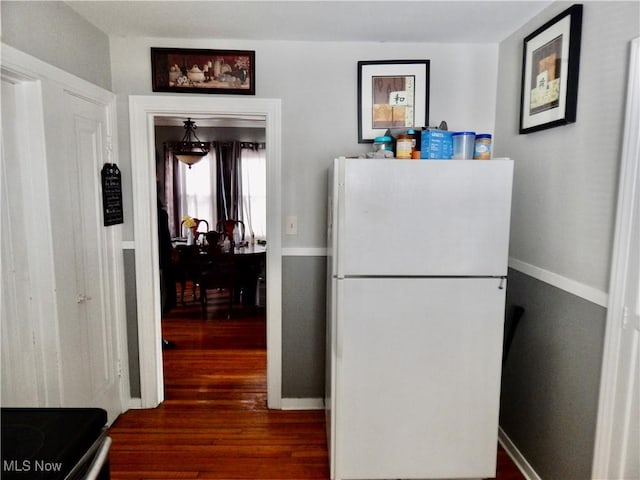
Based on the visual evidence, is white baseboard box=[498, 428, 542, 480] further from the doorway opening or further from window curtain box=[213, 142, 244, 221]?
window curtain box=[213, 142, 244, 221]

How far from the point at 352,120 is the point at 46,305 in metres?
1.85

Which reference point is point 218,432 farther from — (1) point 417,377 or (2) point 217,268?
(2) point 217,268

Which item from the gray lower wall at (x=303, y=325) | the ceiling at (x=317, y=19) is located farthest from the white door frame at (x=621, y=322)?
the gray lower wall at (x=303, y=325)

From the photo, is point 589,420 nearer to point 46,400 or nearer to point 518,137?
point 518,137

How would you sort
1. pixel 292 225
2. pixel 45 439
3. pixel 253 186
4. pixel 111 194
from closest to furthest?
1. pixel 45 439
2. pixel 111 194
3. pixel 292 225
4. pixel 253 186

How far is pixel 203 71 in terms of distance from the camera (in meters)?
2.37

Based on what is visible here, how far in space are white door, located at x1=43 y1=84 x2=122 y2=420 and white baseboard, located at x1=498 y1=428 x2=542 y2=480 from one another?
229 cm

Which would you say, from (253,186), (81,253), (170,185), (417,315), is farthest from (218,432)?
(170,185)

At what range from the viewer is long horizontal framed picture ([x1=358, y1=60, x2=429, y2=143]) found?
2373 mm

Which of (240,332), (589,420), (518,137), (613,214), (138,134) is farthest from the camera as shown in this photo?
(240,332)

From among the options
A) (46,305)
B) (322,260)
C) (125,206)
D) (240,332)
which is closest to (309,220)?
(322,260)

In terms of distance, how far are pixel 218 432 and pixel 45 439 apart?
1.65 metres

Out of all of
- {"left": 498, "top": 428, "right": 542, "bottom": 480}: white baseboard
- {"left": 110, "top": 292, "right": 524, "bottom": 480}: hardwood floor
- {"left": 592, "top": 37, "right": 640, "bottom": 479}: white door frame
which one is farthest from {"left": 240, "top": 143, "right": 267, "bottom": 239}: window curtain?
{"left": 592, "top": 37, "right": 640, "bottom": 479}: white door frame

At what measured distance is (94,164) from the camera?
2182mm
